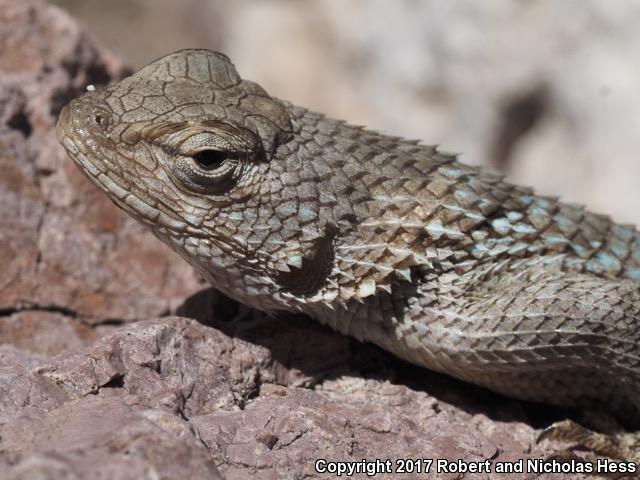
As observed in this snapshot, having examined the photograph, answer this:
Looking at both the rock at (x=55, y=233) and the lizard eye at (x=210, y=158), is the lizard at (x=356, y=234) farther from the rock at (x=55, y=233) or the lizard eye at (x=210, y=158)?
the rock at (x=55, y=233)

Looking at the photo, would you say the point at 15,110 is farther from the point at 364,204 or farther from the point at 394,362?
the point at 394,362

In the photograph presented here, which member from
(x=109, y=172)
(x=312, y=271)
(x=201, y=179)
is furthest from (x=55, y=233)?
(x=312, y=271)

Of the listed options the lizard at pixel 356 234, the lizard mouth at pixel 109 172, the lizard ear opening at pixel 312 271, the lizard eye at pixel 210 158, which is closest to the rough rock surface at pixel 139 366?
the lizard at pixel 356 234

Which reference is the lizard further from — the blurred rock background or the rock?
the blurred rock background

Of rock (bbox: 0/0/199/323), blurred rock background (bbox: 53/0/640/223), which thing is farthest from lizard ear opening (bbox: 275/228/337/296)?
blurred rock background (bbox: 53/0/640/223)

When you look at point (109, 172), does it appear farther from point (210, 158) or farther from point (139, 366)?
point (139, 366)

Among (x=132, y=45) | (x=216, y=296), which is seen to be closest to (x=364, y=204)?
(x=216, y=296)
